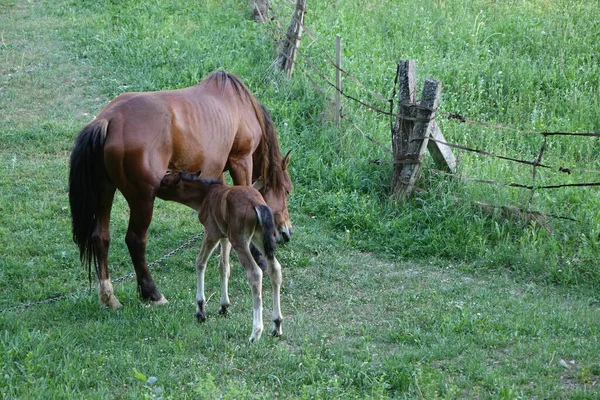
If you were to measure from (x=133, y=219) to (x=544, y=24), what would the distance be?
950 cm

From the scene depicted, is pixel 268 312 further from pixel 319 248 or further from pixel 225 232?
pixel 319 248

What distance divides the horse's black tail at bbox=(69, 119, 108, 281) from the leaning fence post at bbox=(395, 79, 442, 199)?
12.1 feet

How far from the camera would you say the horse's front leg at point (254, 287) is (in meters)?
5.89

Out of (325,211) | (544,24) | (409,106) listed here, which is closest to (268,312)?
(325,211)

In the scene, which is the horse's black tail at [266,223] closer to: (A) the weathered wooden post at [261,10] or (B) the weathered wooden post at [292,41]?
(B) the weathered wooden post at [292,41]

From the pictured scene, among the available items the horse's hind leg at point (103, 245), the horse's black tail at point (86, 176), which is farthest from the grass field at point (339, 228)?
the horse's black tail at point (86, 176)

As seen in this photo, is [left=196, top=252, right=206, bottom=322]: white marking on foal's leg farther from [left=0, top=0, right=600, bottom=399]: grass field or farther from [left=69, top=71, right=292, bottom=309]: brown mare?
[left=69, top=71, right=292, bottom=309]: brown mare

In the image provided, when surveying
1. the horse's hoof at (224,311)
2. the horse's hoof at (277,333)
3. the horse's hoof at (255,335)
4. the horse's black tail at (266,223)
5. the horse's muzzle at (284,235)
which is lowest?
the horse's hoof at (224,311)

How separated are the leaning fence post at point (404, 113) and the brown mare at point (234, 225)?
9.69 feet

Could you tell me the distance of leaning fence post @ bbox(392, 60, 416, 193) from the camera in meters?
8.67

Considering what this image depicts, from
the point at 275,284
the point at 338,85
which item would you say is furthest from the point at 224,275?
the point at 338,85

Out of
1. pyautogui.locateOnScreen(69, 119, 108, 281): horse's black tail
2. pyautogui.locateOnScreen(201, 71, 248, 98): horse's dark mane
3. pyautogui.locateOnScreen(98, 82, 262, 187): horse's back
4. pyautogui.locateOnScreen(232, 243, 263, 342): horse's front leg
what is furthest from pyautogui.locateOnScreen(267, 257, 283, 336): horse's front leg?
pyautogui.locateOnScreen(201, 71, 248, 98): horse's dark mane

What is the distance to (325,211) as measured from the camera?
9.14 m

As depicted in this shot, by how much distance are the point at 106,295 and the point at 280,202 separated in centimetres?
206
